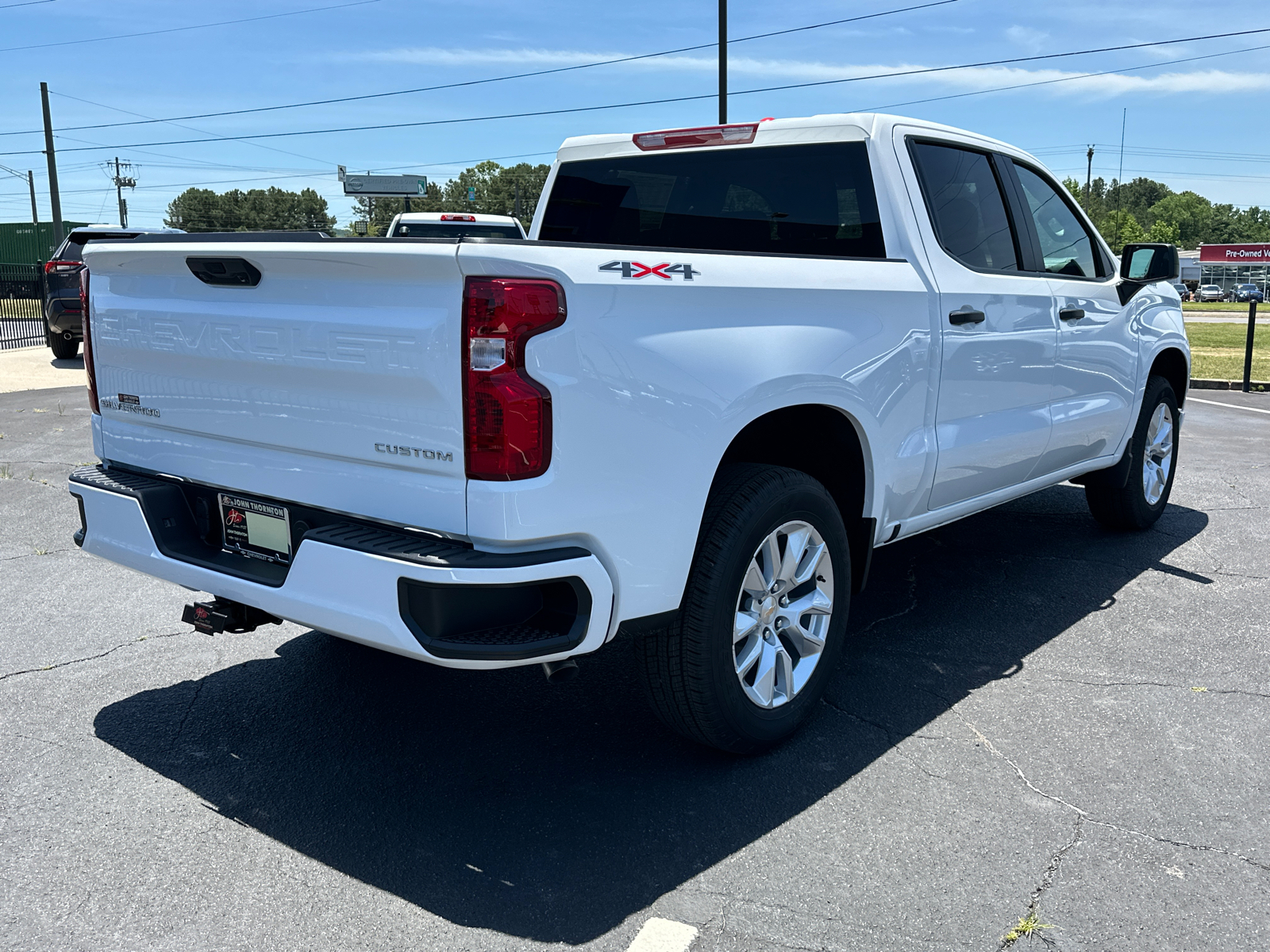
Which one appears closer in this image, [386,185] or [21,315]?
[21,315]

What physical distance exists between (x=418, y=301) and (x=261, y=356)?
2.16 feet

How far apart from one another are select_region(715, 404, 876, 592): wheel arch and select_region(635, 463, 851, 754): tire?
236 millimetres

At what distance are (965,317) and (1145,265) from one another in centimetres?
214

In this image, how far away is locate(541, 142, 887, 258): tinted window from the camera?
427 cm

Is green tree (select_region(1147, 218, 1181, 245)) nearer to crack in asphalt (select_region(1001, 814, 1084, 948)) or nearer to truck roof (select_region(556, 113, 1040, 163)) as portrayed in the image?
truck roof (select_region(556, 113, 1040, 163))

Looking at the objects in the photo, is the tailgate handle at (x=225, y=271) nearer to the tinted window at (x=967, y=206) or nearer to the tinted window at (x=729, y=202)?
the tinted window at (x=729, y=202)

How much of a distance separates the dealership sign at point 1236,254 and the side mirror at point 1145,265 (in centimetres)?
11303

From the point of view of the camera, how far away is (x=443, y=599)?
8.86 ft

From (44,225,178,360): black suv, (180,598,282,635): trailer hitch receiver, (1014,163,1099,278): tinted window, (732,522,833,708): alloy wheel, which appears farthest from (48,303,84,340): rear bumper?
(732,522,833,708): alloy wheel

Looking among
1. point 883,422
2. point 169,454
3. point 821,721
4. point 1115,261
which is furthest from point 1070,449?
point 169,454

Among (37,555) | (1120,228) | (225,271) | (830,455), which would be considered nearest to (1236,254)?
(1120,228)

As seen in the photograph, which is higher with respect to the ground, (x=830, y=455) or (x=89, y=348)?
(x=89, y=348)

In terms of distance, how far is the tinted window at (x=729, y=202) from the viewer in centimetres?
427

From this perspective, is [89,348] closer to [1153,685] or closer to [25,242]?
[1153,685]
